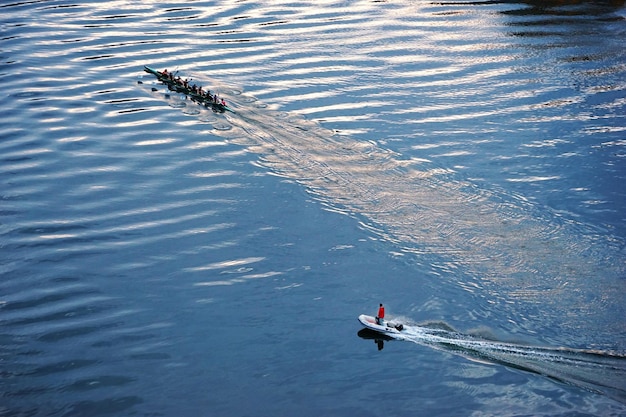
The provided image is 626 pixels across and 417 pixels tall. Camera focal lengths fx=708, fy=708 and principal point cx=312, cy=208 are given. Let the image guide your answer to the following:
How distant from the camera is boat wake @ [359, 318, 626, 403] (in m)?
26.6

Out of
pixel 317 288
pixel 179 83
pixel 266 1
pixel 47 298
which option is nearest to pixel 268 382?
pixel 317 288

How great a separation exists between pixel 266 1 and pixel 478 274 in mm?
43013

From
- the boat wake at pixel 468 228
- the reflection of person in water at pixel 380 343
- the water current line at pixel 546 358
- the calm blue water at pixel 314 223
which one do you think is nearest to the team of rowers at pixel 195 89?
the calm blue water at pixel 314 223

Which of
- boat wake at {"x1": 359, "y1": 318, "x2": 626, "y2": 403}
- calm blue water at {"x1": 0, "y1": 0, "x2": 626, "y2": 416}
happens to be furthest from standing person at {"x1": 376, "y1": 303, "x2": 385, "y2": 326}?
calm blue water at {"x1": 0, "y1": 0, "x2": 626, "y2": 416}

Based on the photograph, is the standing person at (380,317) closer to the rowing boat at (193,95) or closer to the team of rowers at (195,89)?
the rowing boat at (193,95)

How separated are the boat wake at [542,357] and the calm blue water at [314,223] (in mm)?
105

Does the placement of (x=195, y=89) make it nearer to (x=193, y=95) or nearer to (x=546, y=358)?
(x=193, y=95)

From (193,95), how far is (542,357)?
2947 cm

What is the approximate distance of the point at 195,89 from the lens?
47.6 m

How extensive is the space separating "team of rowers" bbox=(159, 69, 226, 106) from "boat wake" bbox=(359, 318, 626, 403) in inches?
888

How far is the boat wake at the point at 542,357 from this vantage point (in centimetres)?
2662

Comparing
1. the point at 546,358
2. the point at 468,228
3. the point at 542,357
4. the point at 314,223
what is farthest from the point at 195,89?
the point at 546,358

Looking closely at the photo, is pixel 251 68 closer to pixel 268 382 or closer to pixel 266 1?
pixel 266 1

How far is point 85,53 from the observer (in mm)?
56156
